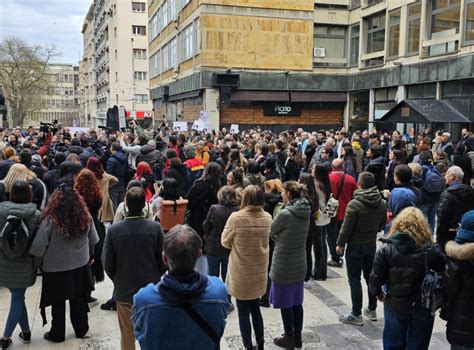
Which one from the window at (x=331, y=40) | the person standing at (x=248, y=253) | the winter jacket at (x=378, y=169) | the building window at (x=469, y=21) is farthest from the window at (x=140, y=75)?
the person standing at (x=248, y=253)

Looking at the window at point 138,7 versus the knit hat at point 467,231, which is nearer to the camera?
the knit hat at point 467,231

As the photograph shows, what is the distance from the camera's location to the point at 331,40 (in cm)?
2911

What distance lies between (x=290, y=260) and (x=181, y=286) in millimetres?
2454

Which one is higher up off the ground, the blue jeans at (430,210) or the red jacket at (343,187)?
the red jacket at (343,187)

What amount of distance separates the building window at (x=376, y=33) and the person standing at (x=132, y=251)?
82.1ft

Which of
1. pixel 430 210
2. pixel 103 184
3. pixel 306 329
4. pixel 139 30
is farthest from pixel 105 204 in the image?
pixel 139 30

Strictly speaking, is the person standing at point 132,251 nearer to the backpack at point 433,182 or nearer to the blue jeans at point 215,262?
the blue jeans at point 215,262

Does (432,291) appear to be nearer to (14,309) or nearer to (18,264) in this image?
(18,264)

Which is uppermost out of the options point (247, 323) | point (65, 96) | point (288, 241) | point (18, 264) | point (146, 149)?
point (65, 96)

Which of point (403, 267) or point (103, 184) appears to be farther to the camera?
point (103, 184)

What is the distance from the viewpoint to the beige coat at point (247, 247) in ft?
15.0

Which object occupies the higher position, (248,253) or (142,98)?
(142,98)

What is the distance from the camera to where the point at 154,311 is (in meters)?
2.52

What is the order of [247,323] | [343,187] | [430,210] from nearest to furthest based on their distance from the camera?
1. [247,323]
2. [343,187]
3. [430,210]
